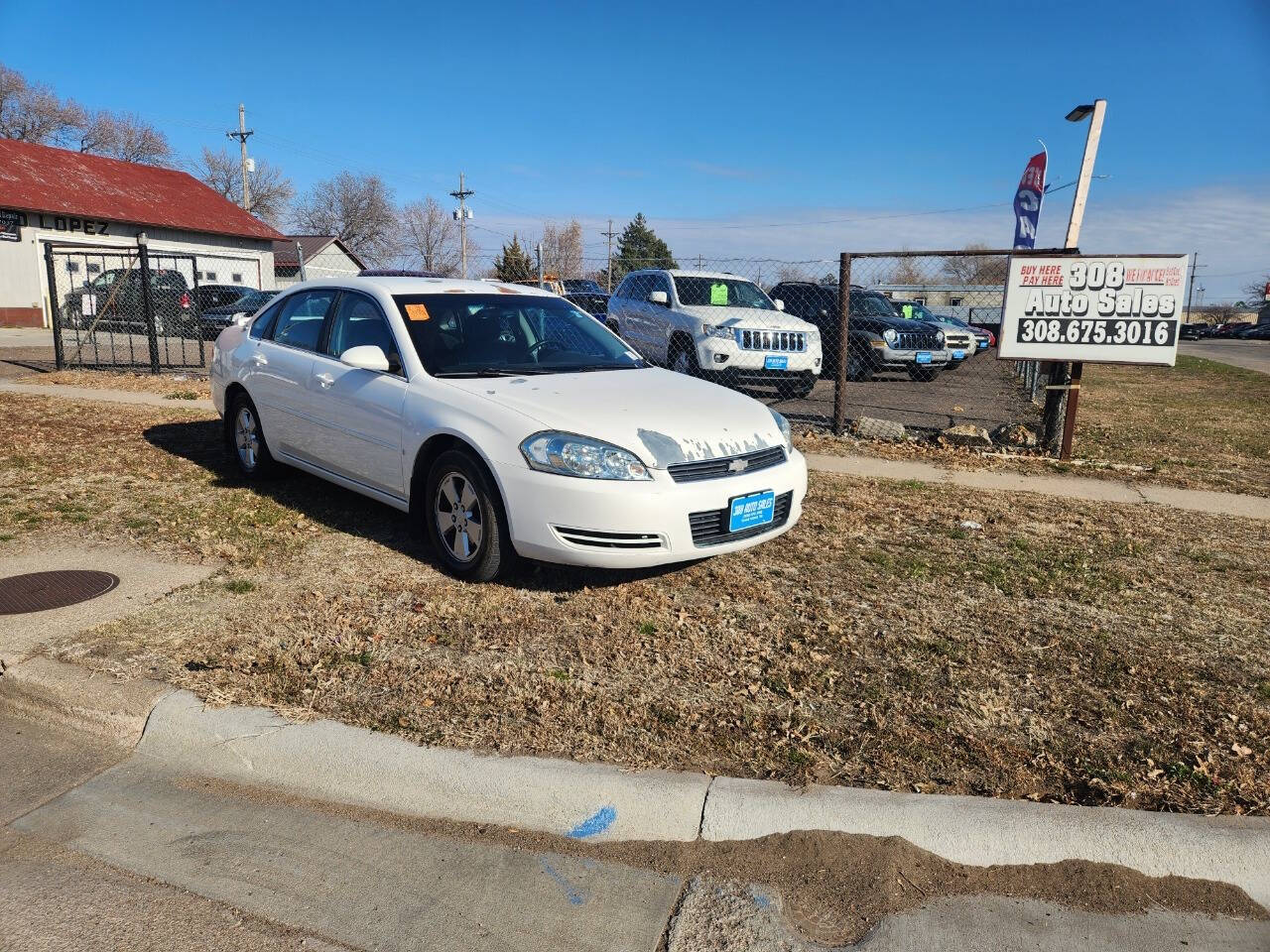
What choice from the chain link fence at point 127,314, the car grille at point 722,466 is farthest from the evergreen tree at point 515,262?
the car grille at point 722,466

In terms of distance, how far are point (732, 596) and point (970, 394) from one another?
12.2 metres

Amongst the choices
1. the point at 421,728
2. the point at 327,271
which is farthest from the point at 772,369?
the point at 327,271

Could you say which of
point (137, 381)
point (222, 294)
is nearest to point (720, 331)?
point (137, 381)

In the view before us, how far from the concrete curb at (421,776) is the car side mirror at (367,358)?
222cm

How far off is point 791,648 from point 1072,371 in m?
5.95

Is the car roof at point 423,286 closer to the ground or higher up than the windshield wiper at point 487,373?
higher up

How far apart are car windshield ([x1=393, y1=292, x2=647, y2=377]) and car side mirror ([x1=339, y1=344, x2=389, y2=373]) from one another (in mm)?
203

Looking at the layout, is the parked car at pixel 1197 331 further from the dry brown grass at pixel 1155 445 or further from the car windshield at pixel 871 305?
the dry brown grass at pixel 1155 445

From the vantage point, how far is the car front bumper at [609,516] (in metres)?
4.27

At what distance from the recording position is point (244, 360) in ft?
21.9

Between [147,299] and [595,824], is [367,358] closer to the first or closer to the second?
[595,824]

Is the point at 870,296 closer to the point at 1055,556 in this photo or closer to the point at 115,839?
the point at 1055,556

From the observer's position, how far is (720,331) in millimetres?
11078

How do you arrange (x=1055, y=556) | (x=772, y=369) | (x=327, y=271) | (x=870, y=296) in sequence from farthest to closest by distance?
(x=327, y=271) → (x=870, y=296) → (x=772, y=369) → (x=1055, y=556)
